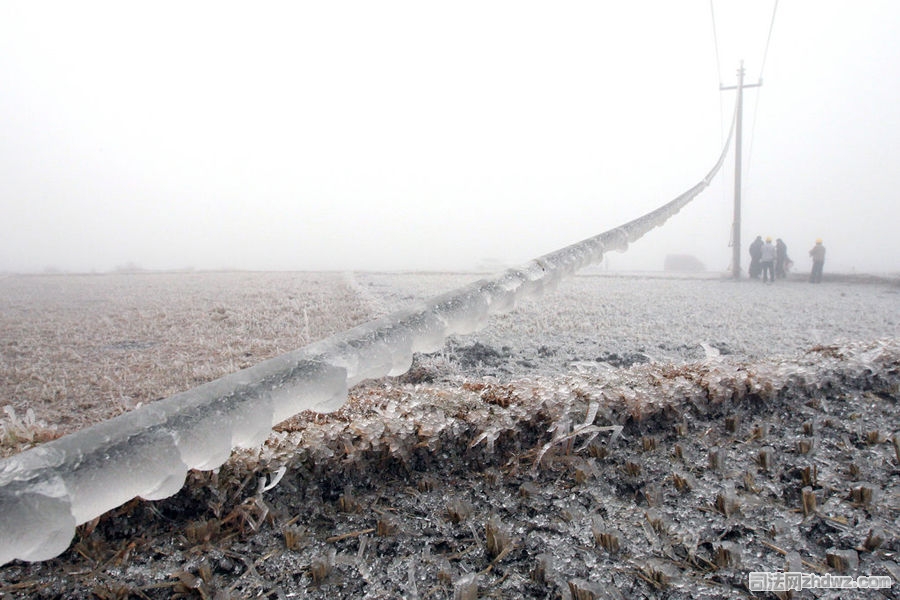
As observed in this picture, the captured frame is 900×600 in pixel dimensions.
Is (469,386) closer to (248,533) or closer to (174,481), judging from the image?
(248,533)

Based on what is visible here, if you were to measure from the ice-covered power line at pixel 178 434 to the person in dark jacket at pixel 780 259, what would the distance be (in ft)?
32.9

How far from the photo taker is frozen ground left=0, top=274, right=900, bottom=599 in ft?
3.37

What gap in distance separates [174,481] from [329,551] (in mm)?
A: 476

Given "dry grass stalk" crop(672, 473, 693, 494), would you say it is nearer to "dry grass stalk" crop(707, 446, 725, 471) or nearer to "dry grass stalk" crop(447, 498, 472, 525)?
"dry grass stalk" crop(707, 446, 725, 471)

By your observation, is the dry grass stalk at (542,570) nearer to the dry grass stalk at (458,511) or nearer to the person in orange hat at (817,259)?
the dry grass stalk at (458,511)

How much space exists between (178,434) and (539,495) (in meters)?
0.87

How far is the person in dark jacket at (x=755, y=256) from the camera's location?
9.23m

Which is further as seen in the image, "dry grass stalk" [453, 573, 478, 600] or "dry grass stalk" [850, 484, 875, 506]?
"dry grass stalk" [850, 484, 875, 506]

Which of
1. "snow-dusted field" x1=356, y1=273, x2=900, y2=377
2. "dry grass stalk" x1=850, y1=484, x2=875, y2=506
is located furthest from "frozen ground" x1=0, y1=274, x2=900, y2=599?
"snow-dusted field" x1=356, y1=273, x2=900, y2=377

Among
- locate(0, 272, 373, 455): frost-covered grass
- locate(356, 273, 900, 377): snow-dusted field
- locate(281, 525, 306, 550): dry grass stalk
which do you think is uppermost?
locate(0, 272, 373, 455): frost-covered grass

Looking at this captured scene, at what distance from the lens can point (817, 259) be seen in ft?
26.8

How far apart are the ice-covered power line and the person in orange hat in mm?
9115

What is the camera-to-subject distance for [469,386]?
1.77m

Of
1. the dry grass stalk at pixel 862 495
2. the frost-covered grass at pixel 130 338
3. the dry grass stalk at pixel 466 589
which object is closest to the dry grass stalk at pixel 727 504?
the dry grass stalk at pixel 862 495
